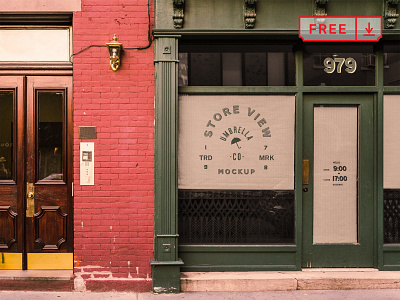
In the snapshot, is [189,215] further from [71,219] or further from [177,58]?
[177,58]

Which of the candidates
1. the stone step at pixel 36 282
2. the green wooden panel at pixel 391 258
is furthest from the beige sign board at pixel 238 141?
the stone step at pixel 36 282

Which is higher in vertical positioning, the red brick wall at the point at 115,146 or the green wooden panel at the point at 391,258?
the red brick wall at the point at 115,146

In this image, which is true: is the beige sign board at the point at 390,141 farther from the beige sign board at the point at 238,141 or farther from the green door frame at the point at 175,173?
the beige sign board at the point at 238,141

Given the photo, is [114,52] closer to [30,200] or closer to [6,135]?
[6,135]

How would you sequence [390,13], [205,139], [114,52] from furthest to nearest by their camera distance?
1. [205,139]
2. [390,13]
3. [114,52]

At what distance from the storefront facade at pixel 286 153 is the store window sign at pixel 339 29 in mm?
165

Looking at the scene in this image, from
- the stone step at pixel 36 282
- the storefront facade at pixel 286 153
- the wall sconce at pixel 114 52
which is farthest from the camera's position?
the storefront facade at pixel 286 153

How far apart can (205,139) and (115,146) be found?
126 centimetres

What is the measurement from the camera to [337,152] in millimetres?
6348

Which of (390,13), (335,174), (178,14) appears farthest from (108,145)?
(390,13)

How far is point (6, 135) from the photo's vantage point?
6.34 meters

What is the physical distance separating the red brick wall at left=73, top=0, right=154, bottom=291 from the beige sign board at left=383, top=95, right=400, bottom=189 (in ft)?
10.8

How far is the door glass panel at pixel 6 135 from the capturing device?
6.34 metres

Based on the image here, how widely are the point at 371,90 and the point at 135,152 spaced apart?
11.2ft
